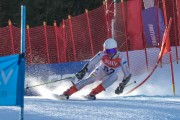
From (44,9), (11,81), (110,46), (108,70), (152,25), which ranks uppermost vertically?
(44,9)

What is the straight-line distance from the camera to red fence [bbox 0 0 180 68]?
14.7 meters

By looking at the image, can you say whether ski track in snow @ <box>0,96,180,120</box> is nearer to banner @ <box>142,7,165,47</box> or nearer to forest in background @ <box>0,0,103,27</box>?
banner @ <box>142,7,165,47</box>

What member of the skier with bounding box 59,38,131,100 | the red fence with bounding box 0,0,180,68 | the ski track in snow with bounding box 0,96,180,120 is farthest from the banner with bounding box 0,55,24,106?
the red fence with bounding box 0,0,180,68

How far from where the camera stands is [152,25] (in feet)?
48.9

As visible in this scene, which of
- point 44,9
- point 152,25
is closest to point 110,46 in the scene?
point 152,25

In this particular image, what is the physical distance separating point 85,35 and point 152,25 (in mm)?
2369

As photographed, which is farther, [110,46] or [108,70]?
[108,70]

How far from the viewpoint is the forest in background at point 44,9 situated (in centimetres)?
2500

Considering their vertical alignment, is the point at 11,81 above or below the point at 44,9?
below

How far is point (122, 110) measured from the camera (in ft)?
24.8

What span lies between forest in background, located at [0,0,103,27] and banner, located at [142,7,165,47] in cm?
903

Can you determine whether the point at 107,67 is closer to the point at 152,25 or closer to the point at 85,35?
the point at 152,25

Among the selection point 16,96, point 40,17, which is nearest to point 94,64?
point 16,96

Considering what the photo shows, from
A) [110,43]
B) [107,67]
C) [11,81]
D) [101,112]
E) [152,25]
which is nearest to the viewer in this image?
[11,81]
